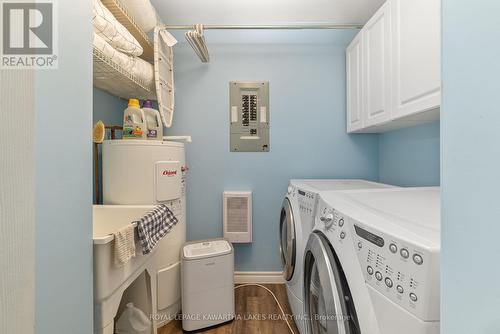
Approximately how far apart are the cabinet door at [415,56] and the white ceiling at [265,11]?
69 cm

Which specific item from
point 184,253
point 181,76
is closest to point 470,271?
point 184,253

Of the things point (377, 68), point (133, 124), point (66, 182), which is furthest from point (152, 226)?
point (377, 68)

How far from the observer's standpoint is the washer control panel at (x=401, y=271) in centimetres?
41

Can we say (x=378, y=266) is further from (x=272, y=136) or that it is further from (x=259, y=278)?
(x=259, y=278)

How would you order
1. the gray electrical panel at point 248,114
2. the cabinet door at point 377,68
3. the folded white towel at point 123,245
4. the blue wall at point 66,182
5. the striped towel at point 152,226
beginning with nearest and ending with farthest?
the blue wall at point 66,182, the folded white towel at point 123,245, the striped towel at point 152,226, the cabinet door at point 377,68, the gray electrical panel at point 248,114

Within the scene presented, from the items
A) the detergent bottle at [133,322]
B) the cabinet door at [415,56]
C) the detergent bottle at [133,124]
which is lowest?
the detergent bottle at [133,322]

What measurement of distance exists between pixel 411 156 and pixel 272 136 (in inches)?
43.5

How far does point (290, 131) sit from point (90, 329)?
6.00 ft

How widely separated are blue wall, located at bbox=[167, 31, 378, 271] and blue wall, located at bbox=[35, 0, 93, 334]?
50.6 inches

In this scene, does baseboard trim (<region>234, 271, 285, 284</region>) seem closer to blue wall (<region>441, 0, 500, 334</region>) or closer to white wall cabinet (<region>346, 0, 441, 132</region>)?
white wall cabinet (<region>346, 0, 441, 132</region>)

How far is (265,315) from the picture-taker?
158cm

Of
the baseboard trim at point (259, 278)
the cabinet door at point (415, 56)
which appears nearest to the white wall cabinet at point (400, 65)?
the cabinet door at point (415, 56)

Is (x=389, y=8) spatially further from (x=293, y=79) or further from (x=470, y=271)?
(x=470, y=271)

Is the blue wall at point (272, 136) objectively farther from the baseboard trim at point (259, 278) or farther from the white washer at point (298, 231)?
the white washer at point (298, 231)
